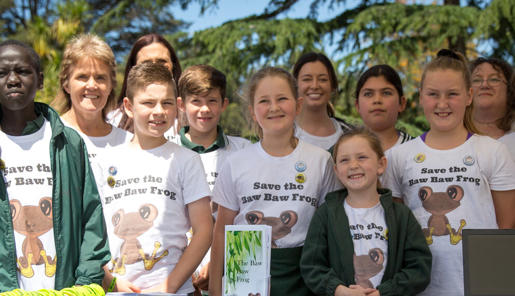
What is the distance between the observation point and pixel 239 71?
9305mm

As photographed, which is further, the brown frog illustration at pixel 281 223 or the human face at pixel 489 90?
the human face at pixel 489 90

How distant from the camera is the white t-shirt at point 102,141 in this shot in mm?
3490

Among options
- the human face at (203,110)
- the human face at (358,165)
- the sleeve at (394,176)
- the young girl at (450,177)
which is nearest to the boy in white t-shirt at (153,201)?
the human face at (203,110)

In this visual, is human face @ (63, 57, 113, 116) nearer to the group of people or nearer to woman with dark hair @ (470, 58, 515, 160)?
the group of people

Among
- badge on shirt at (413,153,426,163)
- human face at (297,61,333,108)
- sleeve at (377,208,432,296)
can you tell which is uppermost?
human face at (297,61,333,108)

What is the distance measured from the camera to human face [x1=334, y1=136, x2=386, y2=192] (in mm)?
2949

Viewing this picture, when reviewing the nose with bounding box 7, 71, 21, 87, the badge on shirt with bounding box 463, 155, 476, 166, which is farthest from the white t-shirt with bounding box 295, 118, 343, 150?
the nose with bounding box 7, 71, 21, 87

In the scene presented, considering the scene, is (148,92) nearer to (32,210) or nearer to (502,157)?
(32,210)

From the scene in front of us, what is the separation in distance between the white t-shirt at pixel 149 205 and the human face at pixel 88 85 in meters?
0.56

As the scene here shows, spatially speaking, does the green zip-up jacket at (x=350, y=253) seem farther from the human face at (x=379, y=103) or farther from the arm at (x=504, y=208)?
the human face at (x=379, y=103)

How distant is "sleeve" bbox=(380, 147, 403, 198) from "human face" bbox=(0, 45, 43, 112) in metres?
2.07

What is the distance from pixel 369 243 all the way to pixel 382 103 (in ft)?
4.09

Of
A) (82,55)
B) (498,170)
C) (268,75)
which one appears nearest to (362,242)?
(498,170)

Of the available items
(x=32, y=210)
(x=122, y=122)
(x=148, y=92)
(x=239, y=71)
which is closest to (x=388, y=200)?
(x=148, y=92)
